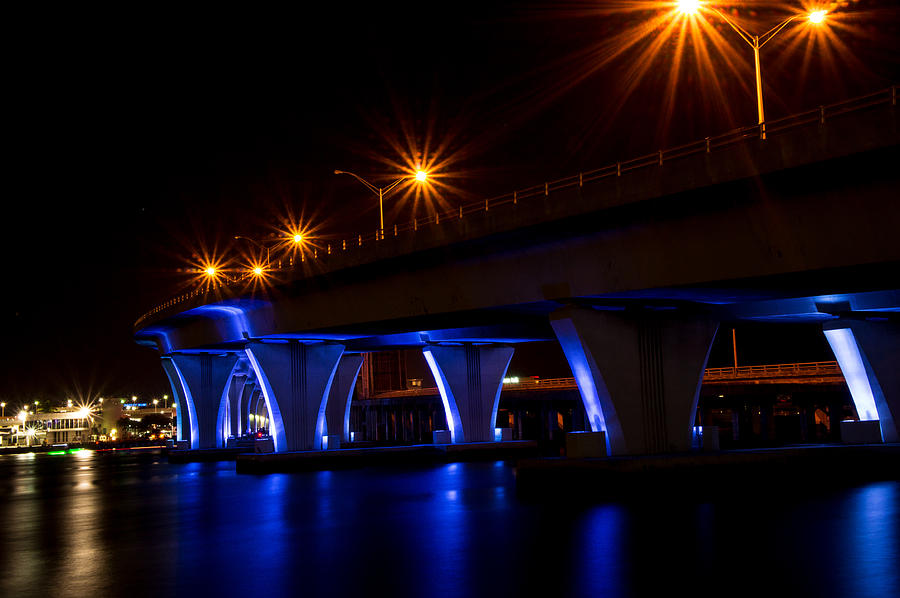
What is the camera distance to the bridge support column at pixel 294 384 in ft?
185

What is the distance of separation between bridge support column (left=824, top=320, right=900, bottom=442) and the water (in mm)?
8637

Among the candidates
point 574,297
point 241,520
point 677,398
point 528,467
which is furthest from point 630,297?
point 241,520

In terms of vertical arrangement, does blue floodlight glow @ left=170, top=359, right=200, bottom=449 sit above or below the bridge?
below

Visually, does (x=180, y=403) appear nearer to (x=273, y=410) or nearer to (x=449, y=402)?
(x=273, y=410)

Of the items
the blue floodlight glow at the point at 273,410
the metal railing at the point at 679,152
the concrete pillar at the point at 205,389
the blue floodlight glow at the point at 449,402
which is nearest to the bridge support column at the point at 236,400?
the concrete pillar at the point at 205,389

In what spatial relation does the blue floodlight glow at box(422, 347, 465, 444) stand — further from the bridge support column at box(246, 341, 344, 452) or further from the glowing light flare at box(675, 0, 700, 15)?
the glowing light flare at box(675, 0, 700, 15)

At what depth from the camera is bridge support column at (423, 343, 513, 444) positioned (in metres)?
61.2

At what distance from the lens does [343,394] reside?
7719 centimetres

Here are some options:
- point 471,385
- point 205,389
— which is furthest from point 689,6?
point 205,389

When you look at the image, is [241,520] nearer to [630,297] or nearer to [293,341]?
[630,297]

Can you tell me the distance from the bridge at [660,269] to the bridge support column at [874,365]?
0.06m

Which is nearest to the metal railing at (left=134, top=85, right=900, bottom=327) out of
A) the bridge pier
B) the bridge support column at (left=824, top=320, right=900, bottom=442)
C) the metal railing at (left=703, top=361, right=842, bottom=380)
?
the bridge support column at (left=824, top=320, right=900, bottom=442)

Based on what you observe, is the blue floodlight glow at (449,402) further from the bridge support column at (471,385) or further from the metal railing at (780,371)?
the metal railing at (780,371)

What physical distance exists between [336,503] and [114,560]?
1225 centimetres
